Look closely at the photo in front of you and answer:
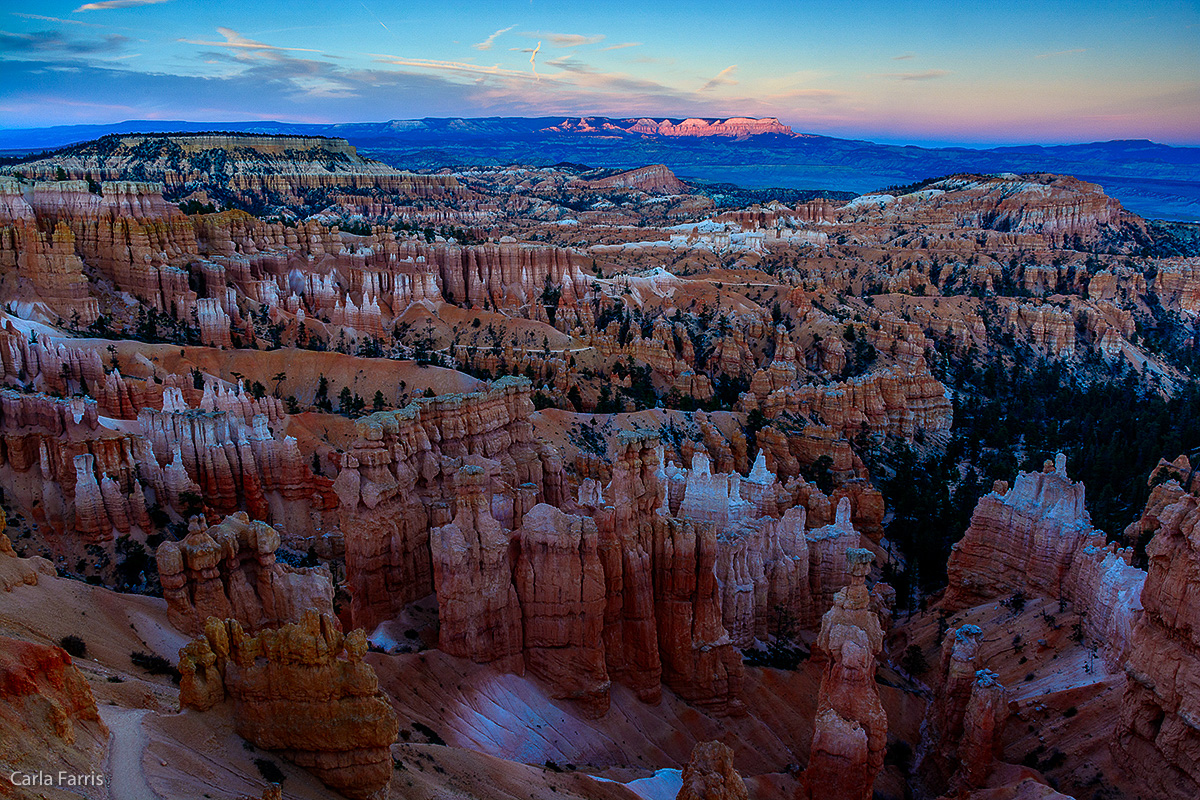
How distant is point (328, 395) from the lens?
50.7 metres

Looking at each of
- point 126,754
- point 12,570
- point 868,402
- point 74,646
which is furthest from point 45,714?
point 868,402

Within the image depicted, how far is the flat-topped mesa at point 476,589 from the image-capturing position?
2280cm

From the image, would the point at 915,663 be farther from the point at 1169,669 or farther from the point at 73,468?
the point at 73,468

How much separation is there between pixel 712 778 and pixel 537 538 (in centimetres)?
1072

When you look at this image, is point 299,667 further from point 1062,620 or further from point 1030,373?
point 1030,373

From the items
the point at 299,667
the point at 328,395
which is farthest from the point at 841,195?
the point at 299,667

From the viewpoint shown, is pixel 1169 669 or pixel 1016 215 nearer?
pixel 1169 669

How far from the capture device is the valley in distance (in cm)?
1484

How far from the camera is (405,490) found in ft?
91.1

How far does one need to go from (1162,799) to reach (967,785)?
4.34 metres

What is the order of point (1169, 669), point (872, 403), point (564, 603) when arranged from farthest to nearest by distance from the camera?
1. point (872, 403)
2. point (564, 603)
3. point (1169, 669)

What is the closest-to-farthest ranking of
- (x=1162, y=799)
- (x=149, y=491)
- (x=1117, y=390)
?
(x=1162, y=799) < (x=149, y=491) < (x=1117, y=390)

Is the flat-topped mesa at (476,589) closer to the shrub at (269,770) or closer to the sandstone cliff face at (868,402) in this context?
the shrub at (269,770)

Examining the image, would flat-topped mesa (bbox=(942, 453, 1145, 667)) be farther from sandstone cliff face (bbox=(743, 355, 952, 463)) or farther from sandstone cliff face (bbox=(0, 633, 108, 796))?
sandstone cliff face (bbox=(0, 633, 108, 796))
